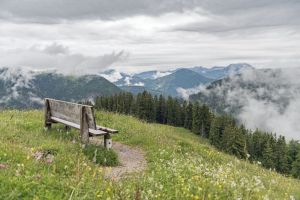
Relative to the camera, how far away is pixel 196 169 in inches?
431

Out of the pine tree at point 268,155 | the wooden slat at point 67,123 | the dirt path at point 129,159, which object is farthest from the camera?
the pine tree at point 268,155

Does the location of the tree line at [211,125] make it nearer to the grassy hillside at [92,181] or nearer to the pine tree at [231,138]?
the pine tree at [231,138]

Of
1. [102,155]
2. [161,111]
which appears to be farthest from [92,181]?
[161,111]

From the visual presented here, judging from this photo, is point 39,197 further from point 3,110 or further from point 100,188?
point 3,110

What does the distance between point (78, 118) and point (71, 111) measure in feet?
2.58

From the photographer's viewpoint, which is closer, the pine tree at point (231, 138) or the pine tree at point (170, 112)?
the pine tree at point (231, 138)

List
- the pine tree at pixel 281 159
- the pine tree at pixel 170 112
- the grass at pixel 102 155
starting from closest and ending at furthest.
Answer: the grass at pixel 102 155, the pine tree at pixel 281 159, the pine tree at pixel 170 112

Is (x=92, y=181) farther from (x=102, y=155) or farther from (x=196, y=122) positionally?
(x=196, y=122)

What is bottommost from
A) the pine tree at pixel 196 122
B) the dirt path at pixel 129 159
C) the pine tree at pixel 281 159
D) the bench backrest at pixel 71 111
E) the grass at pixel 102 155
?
the pine tree at pixel 281 159

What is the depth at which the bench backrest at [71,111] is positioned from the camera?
1516 cm

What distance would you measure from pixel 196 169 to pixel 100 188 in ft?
13.3

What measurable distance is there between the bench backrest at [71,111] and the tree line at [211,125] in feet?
247

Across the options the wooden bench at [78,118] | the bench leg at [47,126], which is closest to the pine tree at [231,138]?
the bench leg at [47,126]

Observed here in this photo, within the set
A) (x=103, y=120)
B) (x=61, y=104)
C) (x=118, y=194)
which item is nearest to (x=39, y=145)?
(x=61, y=104)
